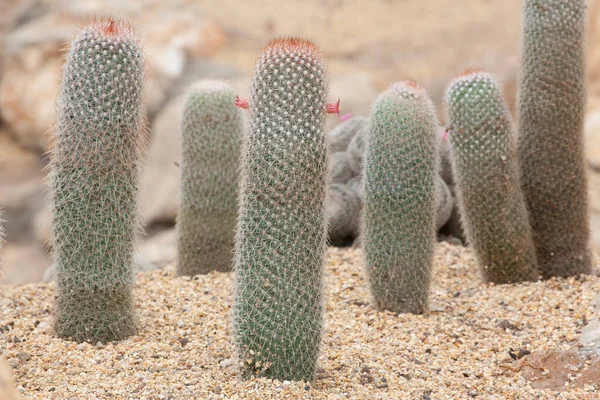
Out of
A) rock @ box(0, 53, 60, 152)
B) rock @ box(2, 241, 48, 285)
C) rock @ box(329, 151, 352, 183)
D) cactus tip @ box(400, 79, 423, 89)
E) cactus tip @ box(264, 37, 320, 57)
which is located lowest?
rock @ box(2, 241, 48, 285)

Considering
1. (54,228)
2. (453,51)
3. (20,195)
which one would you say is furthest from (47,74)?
(54,228)

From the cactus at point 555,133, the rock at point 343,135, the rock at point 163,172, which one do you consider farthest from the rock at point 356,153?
the rock at point 163,172

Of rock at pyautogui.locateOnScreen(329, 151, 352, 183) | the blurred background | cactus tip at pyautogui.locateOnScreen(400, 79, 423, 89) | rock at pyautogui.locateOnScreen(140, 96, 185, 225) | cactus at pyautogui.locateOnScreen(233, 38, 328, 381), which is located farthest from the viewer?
the blurred background

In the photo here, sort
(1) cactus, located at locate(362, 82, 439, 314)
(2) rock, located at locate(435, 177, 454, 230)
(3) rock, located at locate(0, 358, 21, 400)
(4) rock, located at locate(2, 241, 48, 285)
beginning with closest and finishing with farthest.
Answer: (3) rock, located at locate(0, 358, 21, 400)
(1) cactus, located at locate(362, 82, 439, 314)
(2) rock, located at locate(435, 177, 454, 230)
(4) rock, located at locate(2, 241, 48, 285)

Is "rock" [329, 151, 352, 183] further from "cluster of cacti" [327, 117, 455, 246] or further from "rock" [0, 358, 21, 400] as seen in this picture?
"rock" [0, 358, 21, 400]

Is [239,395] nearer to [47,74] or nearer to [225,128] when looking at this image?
[225,128]

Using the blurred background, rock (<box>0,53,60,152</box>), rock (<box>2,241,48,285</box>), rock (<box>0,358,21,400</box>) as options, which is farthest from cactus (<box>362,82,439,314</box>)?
rock (<box>0,53,60,152</box>)

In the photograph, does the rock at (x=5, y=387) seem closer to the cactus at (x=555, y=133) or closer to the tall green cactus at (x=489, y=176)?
the tall green cactus at (x=489, y=176)
